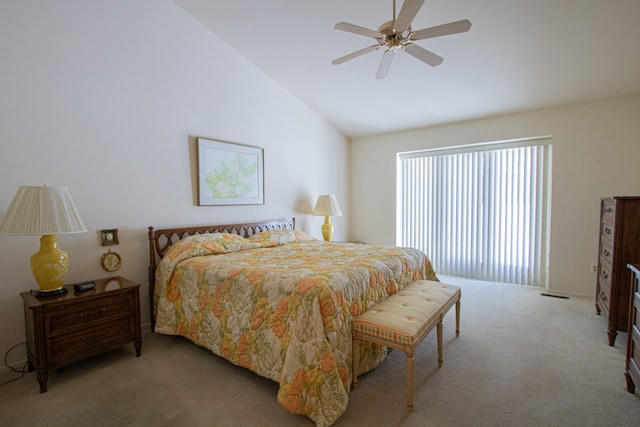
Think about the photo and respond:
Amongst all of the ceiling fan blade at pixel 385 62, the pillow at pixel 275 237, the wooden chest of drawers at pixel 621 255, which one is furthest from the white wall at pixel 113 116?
the wooden chest of drawers at pixel 621 255

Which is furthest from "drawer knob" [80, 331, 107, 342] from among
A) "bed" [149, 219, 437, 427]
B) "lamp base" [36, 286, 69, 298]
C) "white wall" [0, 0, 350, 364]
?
"white wall" [0, 0, 350, 364]

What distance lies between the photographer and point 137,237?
311cm

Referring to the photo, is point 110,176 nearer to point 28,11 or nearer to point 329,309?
point 28,11

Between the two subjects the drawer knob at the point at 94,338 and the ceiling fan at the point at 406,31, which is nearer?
the ceiling fan at the point at 406,31

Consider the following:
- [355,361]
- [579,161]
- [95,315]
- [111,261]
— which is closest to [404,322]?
[355,361]

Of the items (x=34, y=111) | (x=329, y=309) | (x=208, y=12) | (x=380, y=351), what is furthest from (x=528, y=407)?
(x=208, y=12)

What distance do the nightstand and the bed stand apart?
14.6 inches

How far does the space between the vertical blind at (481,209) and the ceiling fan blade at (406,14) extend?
332 cm

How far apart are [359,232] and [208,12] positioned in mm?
4285

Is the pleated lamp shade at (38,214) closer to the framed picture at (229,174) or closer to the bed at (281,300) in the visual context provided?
the bed at (281,300)

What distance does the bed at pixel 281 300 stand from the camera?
182 cm

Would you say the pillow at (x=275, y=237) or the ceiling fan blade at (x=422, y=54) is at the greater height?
the ceiling fan blade at (x=422, y=54)

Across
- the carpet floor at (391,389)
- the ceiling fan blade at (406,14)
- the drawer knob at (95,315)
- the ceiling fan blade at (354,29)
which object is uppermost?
the ceiling fan blade at (354,29)

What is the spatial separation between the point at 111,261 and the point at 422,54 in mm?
3322
